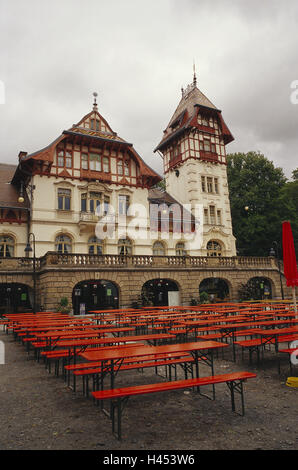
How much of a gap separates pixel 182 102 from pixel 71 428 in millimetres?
40313

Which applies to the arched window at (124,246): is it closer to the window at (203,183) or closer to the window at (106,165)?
the window at (106,165)

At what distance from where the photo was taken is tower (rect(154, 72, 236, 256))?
1314 inches

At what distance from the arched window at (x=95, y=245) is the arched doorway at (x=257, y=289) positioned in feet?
39.3

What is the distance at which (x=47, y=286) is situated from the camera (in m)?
20.5

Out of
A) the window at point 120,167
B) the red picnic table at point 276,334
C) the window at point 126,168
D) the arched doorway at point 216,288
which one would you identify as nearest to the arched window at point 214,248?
the arched doorway at point 216,288

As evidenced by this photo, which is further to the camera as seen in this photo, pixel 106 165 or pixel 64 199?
pixel 106 165

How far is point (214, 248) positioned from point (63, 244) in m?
14.9

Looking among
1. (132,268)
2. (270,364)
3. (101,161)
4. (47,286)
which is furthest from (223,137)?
(270,364)

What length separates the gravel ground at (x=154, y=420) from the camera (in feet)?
14.1

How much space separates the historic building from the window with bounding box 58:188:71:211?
8 centimetres

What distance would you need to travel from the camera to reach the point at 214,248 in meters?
33.0

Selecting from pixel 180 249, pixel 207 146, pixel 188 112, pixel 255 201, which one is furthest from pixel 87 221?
pixel 255 201

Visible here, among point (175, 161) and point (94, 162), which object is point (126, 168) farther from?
point (175, 161)
